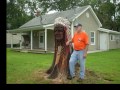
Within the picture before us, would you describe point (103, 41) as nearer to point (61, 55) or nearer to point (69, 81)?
point (61, 55)

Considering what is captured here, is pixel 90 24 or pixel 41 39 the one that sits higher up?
pixel 90 24

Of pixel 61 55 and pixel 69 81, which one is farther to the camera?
pixel 61 55

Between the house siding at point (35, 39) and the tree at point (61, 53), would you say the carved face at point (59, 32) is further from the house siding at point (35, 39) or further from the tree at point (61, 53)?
the house siding at point (35, 39)

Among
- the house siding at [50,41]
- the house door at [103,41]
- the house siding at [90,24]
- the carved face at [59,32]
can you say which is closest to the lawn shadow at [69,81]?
the carved face at [59,32]

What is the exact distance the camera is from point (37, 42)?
26.0m

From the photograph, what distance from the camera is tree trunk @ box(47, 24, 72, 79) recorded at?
7.67 meters

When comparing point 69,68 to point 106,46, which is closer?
point 69,68

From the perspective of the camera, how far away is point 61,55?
775cm

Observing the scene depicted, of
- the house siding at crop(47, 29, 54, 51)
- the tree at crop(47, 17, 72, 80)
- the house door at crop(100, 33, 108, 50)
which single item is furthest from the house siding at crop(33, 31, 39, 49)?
the tree at crop(47, 17, 72, 80)

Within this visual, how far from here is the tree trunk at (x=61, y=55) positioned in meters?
7.67

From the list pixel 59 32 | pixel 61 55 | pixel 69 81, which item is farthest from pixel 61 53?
pixel 69 81
